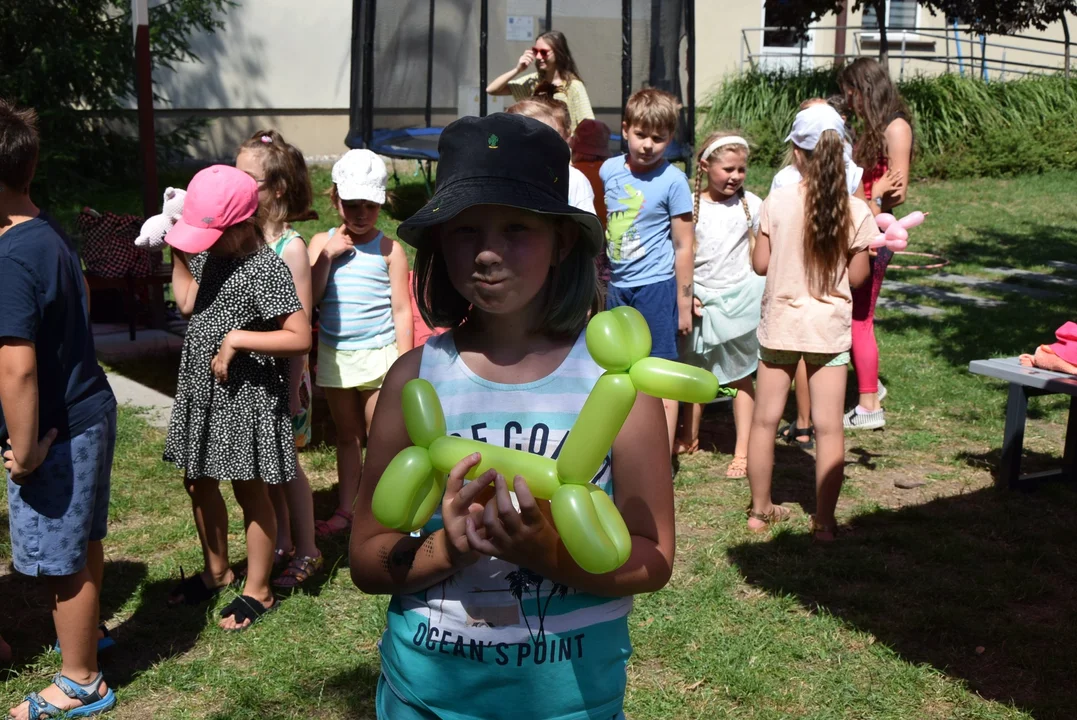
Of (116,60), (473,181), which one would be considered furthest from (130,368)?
(116,60)

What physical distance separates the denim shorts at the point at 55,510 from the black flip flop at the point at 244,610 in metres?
0.86

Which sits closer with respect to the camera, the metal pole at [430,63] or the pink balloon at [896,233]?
the pink balloon at [896,233]

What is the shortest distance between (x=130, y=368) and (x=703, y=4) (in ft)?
56.0

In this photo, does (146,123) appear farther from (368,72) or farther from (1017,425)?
(1017,425)

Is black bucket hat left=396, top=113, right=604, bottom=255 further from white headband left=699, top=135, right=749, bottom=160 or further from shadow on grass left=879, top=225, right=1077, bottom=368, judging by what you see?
shadow on grass left=879, top=225, right=1077, bottom=368

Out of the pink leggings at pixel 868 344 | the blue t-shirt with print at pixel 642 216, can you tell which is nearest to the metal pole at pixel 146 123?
the blue t-shirt with print at pixel 642 216

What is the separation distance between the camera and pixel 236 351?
367cm

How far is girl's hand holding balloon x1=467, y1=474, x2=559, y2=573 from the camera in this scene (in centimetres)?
147

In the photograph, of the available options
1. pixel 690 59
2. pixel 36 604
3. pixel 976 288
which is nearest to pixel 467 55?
pixel 690 59

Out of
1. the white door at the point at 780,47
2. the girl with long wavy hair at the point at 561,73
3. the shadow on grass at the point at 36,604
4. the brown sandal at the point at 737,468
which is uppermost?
the white door at the point at 780,47

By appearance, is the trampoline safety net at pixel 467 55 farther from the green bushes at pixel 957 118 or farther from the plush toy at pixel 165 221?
the green bushes at pixel 957 118

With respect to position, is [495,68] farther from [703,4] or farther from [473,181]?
[703,4]

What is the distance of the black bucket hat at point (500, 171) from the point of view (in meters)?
1.64

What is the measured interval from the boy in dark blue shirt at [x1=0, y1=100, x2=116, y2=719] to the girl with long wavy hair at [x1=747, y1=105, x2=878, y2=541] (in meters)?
2.77
